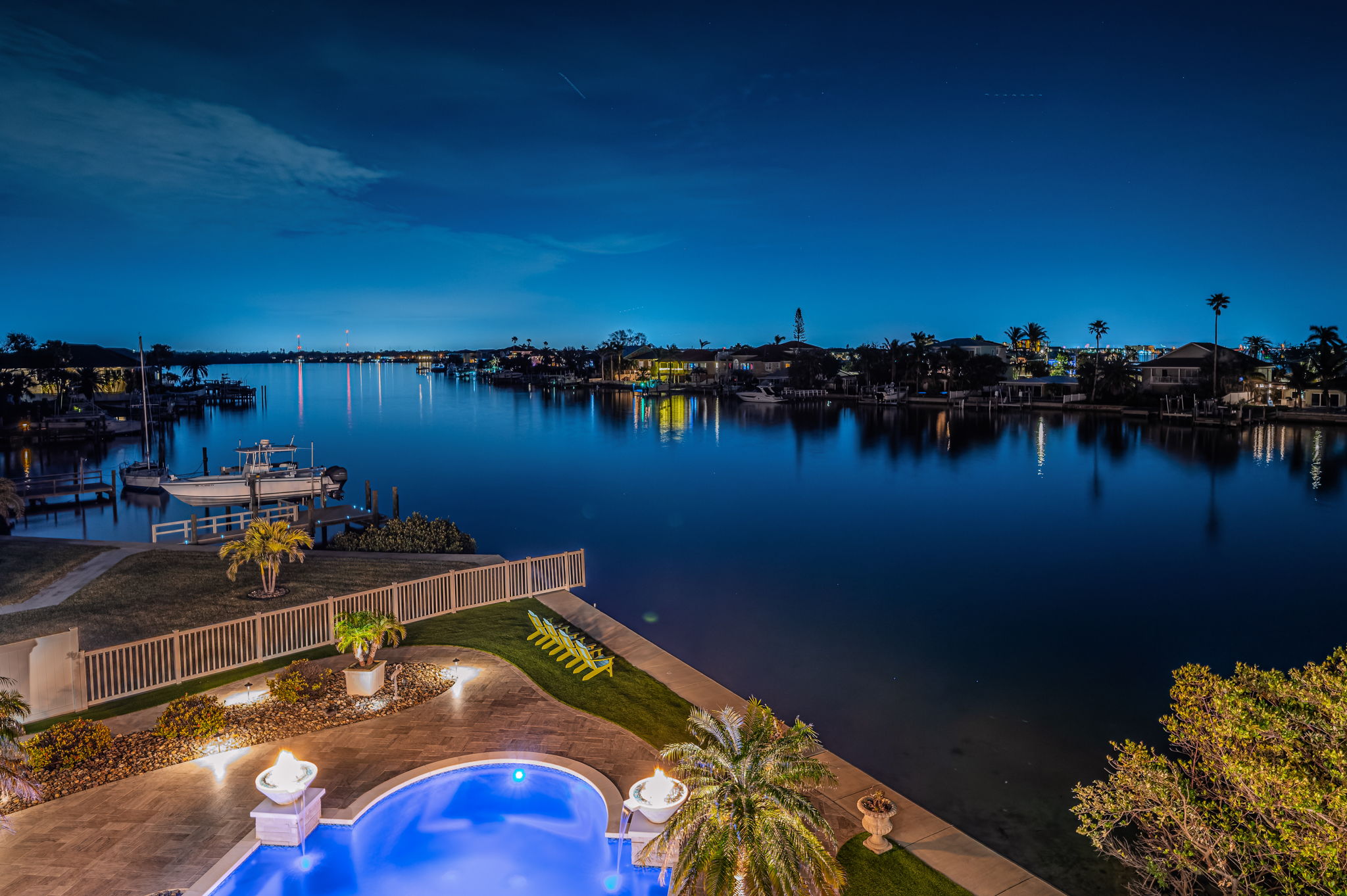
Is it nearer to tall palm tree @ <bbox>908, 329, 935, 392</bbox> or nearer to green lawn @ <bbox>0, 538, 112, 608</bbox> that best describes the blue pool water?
green lawn @ <bbox>0, 538, 112, 608</bbox>

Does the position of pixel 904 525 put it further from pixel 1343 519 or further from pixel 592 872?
pixel 592 872

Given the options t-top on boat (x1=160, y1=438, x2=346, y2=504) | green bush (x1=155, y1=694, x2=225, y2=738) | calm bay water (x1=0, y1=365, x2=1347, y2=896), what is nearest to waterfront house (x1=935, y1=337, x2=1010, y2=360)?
calm bay water (x1=0, y1=365, x2=1347, y2=896)

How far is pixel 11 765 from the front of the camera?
8617mm

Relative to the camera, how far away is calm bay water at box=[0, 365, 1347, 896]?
14312 mm

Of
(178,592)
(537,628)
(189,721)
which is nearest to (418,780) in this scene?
(189,721)

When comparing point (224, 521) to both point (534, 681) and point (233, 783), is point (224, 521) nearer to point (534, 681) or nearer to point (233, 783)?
point (534, 681)

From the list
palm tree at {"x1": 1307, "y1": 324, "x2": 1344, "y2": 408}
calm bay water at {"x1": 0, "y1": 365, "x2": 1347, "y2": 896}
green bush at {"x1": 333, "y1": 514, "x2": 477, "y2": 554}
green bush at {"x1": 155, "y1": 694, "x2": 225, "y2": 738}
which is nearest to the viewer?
green bush at {"x1": 155, "y1": 694, "x2": 225, "y2": 738}

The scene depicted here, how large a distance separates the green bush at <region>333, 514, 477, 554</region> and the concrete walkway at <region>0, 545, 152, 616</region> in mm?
5810

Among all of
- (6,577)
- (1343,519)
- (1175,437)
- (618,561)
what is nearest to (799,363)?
(1175,437)

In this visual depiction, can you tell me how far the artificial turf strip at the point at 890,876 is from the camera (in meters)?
8.16

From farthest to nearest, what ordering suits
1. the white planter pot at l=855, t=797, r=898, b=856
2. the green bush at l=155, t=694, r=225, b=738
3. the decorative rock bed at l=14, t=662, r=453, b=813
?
the green bush at l=155, t=694, r=225, b=738
the decorative rock bed at l=14, t=662, r=453, b=813
the white planter pot at l=855, t=797, r=898, b=856

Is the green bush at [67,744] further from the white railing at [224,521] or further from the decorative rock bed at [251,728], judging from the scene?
the white railing at [224,521]

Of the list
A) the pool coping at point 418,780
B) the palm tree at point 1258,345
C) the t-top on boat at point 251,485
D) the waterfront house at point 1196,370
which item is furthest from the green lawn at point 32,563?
the palm tree at point 1258,345

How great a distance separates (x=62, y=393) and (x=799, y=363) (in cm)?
9612
